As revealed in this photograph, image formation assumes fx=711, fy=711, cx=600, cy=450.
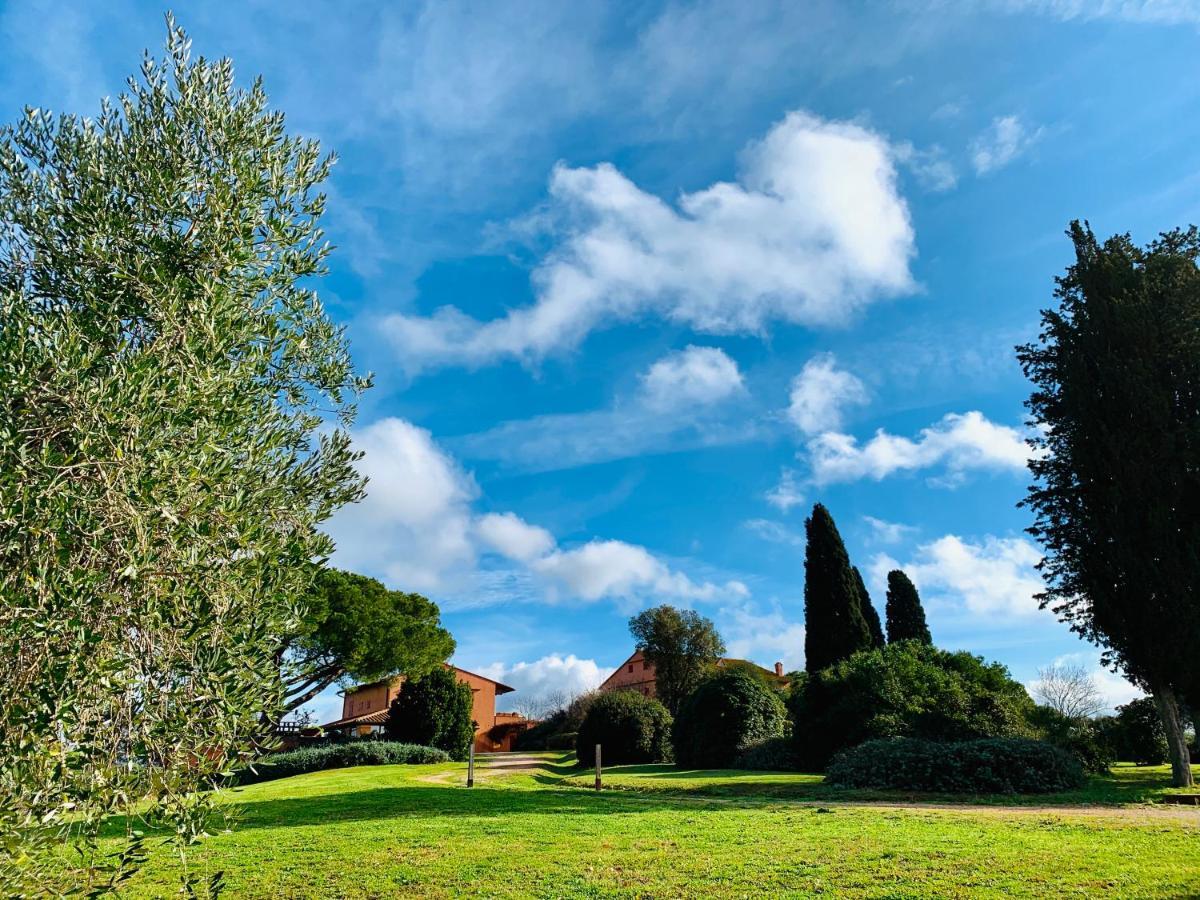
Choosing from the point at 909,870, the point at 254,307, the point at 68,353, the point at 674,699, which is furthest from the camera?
the point at 674,699

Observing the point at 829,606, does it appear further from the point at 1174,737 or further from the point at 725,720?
the point at 1174,737

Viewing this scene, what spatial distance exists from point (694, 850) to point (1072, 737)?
18657 millimetres

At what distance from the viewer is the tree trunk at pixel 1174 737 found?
18719mm

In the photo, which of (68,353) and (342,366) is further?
(342,366)

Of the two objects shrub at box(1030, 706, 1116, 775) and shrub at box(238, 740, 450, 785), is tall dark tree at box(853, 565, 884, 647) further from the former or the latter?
shrub at box(238, 740, 450, 785)

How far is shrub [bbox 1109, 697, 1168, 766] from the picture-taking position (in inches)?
1236

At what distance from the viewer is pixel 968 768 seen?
17734mm

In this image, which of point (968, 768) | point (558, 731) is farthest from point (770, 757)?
point (558, 731)

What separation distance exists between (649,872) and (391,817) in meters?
7.32

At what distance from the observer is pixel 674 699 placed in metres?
52.1

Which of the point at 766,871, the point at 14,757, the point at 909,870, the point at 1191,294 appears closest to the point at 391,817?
the point at 766,871

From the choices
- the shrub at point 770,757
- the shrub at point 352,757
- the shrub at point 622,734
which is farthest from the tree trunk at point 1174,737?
the shrub at point 352,757

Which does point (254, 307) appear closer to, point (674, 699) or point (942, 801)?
point (942, 801)

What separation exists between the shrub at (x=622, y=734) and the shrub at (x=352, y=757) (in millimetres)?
6853
